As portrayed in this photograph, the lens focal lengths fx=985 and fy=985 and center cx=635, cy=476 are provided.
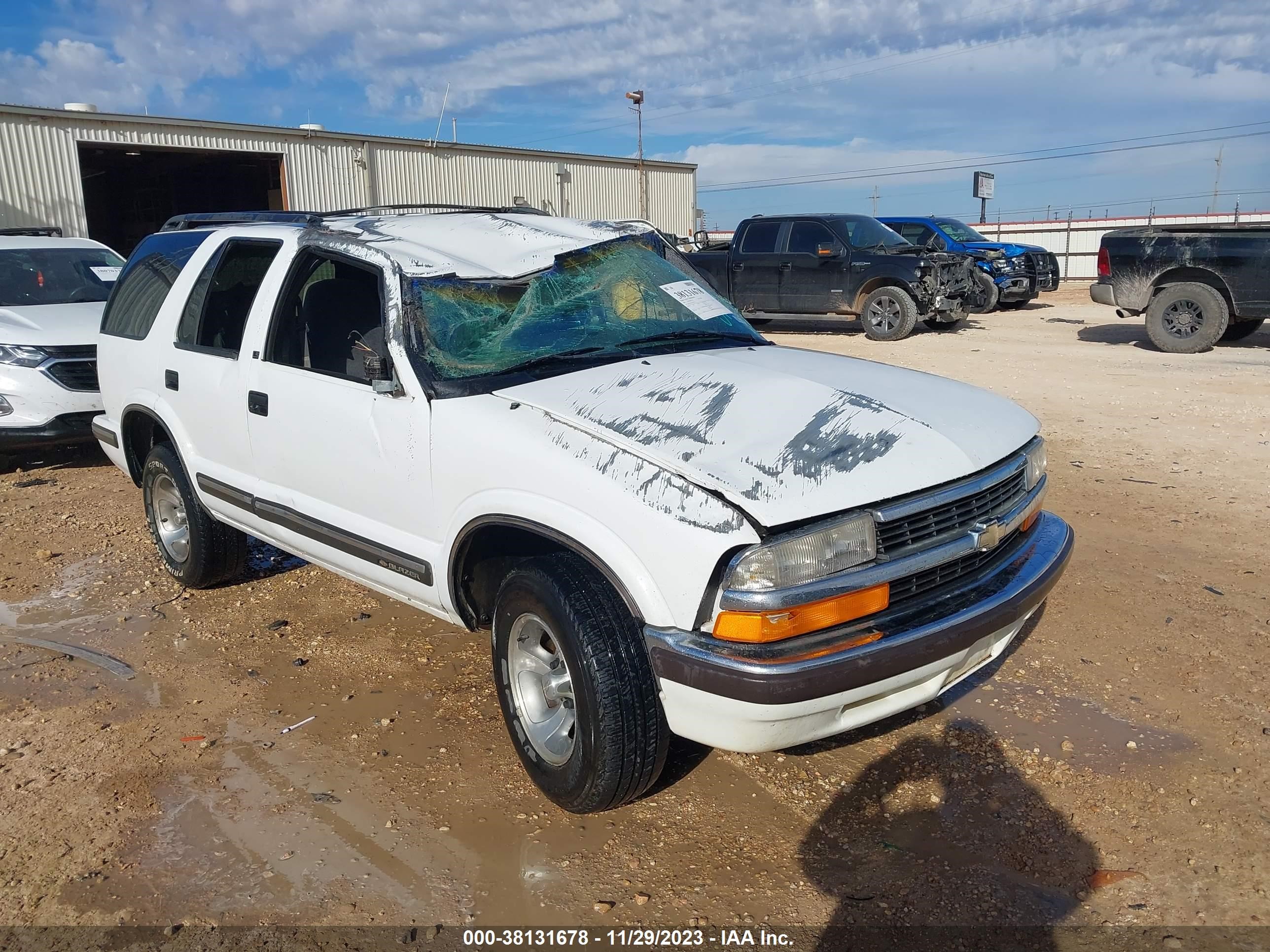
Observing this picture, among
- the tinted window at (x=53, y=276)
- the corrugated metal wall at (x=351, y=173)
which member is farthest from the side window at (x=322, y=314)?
the corrugated metal wall at (x=351, y=173)

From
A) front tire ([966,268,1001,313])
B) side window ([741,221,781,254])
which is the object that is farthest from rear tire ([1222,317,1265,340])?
side window ([741,221,781,254])

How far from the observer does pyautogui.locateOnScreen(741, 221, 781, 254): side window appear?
16.1 meters

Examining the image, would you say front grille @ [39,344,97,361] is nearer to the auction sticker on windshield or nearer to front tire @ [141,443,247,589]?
front tire @ [141,443,247,589]

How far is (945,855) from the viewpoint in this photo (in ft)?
9.56

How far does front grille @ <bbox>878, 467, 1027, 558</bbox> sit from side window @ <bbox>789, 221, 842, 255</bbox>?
12.9m

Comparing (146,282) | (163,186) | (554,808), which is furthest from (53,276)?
(163,186)

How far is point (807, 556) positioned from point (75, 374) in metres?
7.07

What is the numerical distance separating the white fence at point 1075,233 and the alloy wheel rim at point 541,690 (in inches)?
1108

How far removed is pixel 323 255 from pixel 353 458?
3.15 ft

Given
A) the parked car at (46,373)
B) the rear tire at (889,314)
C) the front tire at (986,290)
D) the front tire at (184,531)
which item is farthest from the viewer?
the front tire at (986,290)

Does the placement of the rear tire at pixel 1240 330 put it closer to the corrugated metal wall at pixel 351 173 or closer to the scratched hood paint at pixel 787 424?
the scratched hood paint at pixel 787 424

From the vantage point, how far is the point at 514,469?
9.89 ft

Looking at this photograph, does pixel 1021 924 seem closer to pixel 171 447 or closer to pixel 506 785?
pixel 506 785

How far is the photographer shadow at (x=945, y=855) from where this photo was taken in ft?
8.59
